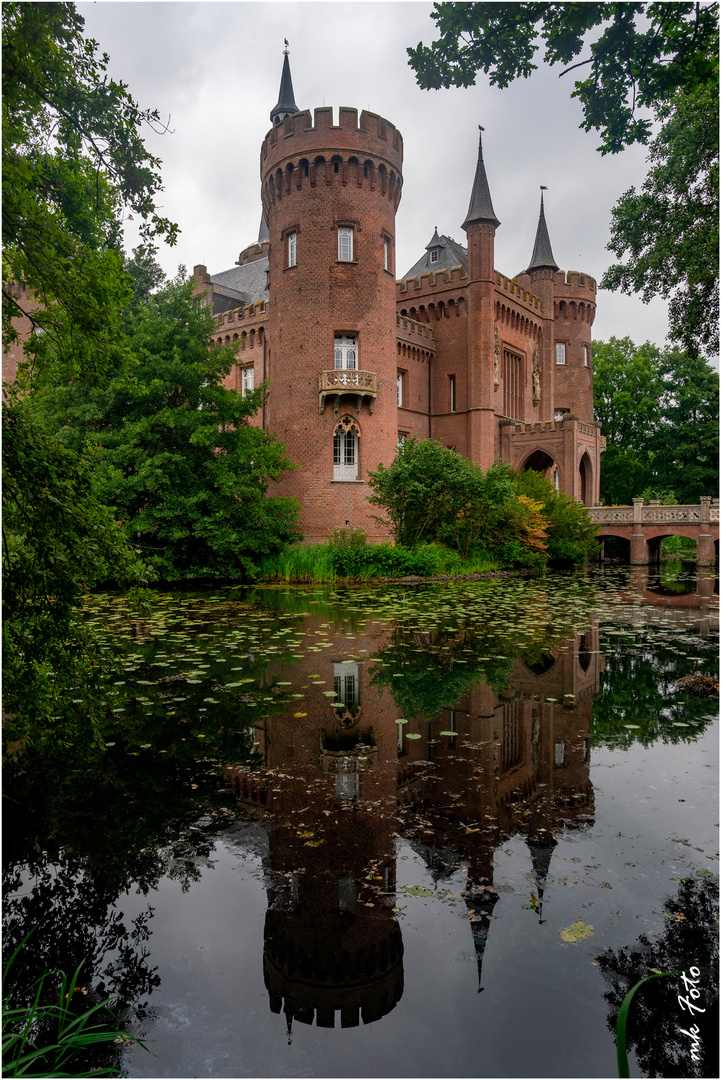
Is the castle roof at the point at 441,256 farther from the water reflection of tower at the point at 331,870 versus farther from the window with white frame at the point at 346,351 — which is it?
the water reflection of tower at the point at 331,870

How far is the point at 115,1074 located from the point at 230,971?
0.54 meters

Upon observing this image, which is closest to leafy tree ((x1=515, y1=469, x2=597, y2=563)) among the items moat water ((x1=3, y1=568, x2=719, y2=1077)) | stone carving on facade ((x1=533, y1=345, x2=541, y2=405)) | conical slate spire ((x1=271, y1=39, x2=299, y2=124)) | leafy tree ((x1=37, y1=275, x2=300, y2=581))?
leafy tree ((x1=37, y1=275, x2=300, y2=581))

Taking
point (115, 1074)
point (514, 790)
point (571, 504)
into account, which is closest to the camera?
point (115, 1074)

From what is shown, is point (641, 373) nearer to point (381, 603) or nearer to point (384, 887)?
point (381, 603)

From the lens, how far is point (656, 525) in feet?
105

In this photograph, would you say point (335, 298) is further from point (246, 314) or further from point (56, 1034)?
point (56, 1034)

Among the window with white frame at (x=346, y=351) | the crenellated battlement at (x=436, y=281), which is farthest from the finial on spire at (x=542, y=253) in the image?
the window with white frame at (x=346, y=351)

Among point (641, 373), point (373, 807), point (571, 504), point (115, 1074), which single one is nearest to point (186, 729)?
point (373, 807)

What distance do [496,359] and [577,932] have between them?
1245 inches

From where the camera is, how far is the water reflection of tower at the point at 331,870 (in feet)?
8.12

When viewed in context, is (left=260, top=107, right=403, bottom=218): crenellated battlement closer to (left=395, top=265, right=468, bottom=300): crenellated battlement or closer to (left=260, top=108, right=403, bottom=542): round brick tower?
(left=260, top=108, right=403, bottom=542): round brick tower

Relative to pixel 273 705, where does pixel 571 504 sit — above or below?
above

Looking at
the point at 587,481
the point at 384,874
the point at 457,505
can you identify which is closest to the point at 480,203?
the point at 587,481

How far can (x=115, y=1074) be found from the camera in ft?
6.87
